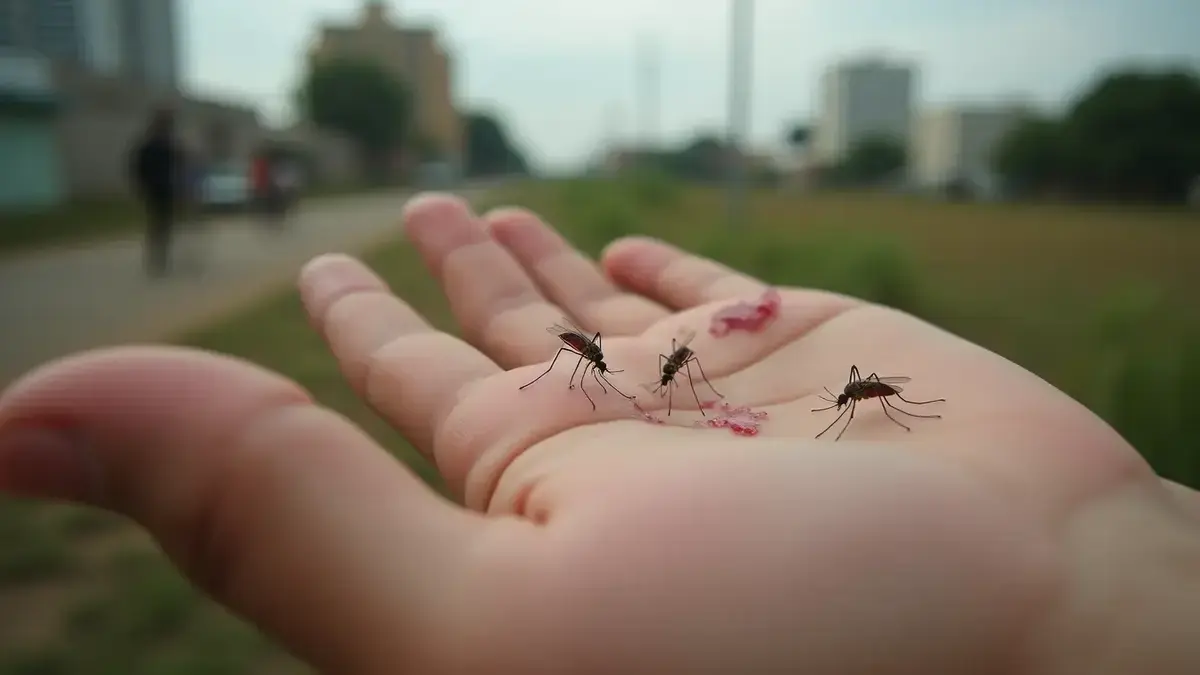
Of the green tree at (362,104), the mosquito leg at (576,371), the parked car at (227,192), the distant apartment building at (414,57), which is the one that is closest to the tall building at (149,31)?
the distant apartment building at (414,57)

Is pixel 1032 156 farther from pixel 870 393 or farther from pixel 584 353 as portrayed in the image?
pixel 584 353

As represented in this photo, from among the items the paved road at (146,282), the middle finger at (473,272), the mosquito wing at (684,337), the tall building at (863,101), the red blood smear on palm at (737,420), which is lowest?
the paved road at (146,282)

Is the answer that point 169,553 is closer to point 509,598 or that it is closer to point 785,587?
point 509,598

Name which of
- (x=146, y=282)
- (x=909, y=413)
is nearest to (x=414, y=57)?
(x=146, y=282)

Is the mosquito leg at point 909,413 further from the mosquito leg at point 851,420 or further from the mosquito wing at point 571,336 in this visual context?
the mosquito wing at point 571,336

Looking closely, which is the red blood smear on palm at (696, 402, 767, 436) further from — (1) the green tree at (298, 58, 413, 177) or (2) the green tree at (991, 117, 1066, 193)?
(1) the green tree at (298, 58, 413, 177)

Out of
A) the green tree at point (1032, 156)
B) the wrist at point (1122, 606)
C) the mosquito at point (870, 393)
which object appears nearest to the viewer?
the wrist at point (1122, 606)

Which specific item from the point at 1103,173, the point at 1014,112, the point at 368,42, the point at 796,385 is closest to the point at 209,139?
the point at 368,42
